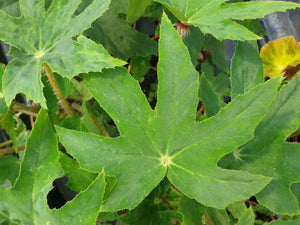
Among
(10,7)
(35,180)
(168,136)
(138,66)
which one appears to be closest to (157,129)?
(168,136)

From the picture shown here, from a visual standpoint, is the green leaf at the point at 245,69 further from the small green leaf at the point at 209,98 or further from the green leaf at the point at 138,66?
the green leaf at the point at 138,66

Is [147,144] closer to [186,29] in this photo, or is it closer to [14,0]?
[186,29]

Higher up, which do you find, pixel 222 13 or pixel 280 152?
pixel 222 13

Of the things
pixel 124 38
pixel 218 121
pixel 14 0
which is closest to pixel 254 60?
pixel 218 121

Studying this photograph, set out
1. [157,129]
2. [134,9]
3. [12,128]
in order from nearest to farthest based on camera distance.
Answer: [157,129] < [134,9] < [12,128]

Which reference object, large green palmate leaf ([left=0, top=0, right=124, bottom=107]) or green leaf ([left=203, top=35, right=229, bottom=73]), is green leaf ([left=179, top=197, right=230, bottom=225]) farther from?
green leaf ([left=203, top=35, right=229, bottom=73])

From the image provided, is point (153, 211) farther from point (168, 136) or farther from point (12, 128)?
point (12, 128)

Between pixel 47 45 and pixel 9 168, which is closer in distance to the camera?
pixel 47 45
